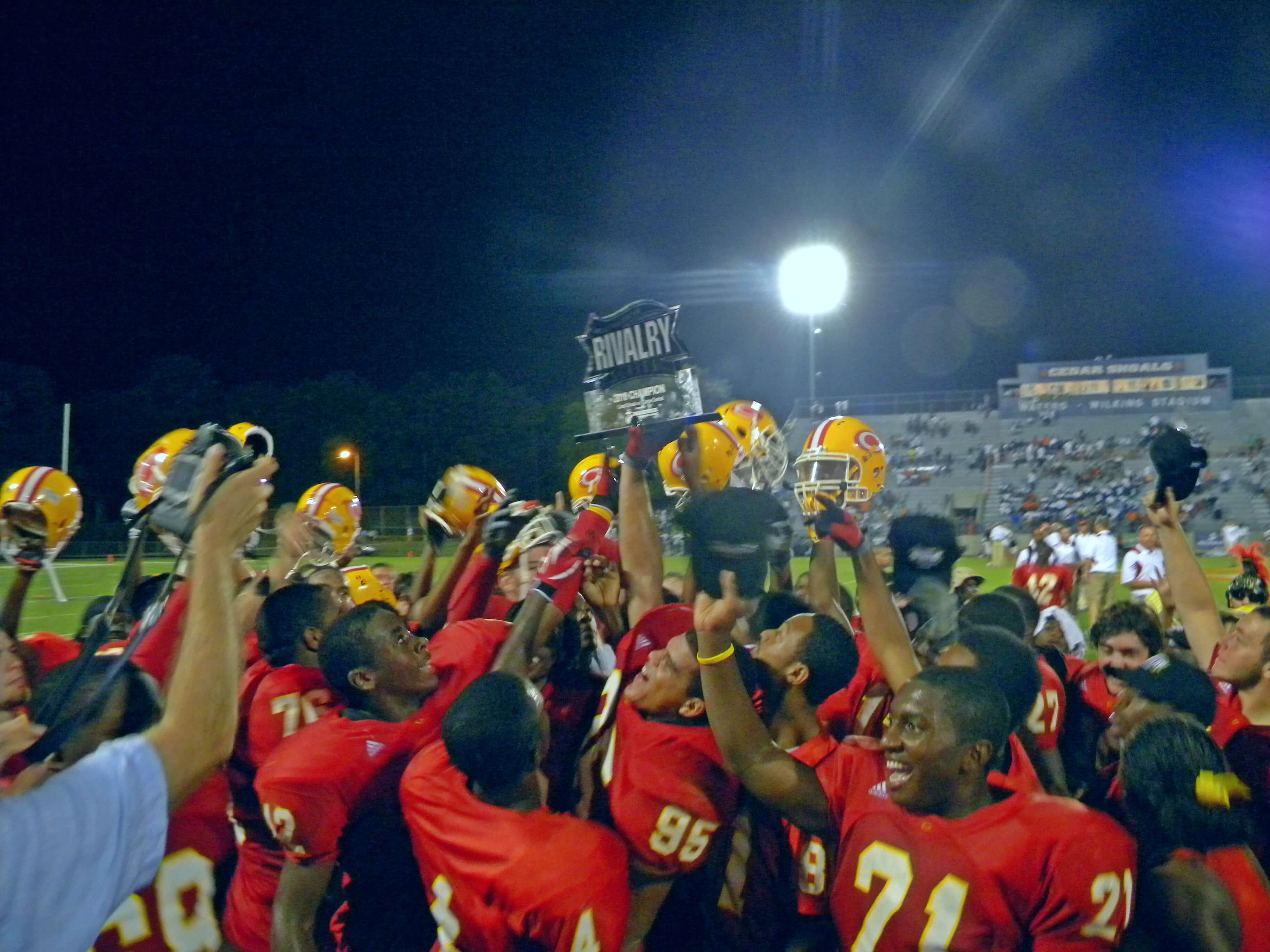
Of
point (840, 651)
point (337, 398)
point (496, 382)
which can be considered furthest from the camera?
point (496, 382)

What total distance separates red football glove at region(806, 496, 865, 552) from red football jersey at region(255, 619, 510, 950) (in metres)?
1.48

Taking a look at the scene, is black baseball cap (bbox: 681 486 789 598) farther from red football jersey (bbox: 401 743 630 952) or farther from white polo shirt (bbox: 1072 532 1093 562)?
white polo shirt (bbox: 1072 532 1093 562)

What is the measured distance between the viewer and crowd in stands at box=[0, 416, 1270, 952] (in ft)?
6.63

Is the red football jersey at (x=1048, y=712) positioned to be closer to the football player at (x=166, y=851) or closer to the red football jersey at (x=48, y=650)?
the football player at (x=166, y=851)

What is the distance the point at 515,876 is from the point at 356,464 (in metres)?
57.4

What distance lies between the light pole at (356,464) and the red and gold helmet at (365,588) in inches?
1956

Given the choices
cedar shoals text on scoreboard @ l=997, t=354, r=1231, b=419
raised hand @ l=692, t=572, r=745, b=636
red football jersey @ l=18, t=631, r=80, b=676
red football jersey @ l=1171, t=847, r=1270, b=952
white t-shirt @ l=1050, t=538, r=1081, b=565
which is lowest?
white t-shirt @ l=1050, t=538, r=1081, b=565

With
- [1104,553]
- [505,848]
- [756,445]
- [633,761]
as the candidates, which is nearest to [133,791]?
[505,848]

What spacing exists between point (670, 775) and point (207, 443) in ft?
5.21

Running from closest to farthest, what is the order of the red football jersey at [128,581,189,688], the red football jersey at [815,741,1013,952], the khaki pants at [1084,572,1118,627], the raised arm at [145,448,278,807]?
the raised arm at [145,448,278,807] → the red football jersey at [815,741,1013,952] → the red football jersey at [128,581,189,688] → the khaki pants at [1084,572,1118,627]

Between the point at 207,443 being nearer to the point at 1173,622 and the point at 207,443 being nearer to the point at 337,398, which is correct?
the point at 1173,622

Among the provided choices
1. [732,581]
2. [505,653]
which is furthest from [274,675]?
[732,581]

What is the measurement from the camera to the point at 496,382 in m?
63.7

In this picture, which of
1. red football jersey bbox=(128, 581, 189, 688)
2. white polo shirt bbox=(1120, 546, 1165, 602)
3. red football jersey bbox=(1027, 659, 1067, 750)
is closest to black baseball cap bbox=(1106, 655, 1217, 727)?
red football jersey bbox=(1027, 659, 1067, 750)
